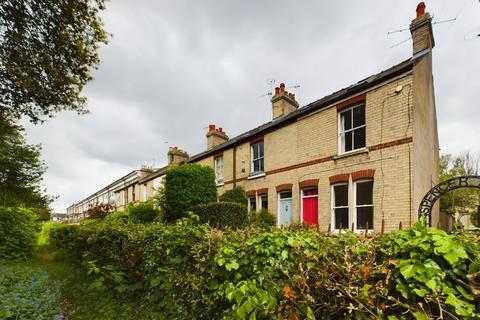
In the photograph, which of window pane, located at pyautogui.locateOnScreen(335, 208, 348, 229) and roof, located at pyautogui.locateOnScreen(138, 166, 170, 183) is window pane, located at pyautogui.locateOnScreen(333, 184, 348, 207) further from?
roof, located at pyautogui.locateOnScreen(138, 166, 170, 183)

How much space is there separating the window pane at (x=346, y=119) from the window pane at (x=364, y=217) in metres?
3.53

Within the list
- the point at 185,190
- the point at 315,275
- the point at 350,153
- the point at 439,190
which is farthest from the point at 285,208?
the point at 315,275

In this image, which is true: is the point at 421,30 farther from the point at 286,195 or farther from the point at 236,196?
the point at 236,196

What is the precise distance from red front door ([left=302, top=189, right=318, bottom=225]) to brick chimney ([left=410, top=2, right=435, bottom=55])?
7009 mm

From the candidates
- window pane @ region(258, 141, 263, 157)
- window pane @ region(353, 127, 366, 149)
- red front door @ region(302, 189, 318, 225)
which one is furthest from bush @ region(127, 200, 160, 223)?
window pane @ region(353, 127, 366, 149)

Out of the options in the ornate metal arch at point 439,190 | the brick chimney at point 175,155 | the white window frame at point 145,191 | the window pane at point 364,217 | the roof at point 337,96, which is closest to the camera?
the ornate metal arch at point 439,190

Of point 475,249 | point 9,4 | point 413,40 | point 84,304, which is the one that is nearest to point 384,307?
point 475,249

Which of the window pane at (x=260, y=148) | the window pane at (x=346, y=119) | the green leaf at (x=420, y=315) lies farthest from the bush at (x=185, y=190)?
the green leaf at (x=420, y=315)

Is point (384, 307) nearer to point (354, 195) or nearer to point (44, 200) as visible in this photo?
point (354, 195)

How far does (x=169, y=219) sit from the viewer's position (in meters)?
15.3

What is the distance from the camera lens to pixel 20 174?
20.7m

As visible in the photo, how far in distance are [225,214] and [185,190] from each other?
3.66 meters

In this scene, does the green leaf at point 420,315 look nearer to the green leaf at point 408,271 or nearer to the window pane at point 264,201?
the green leaf at point 408,271

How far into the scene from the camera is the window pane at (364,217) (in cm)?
984
